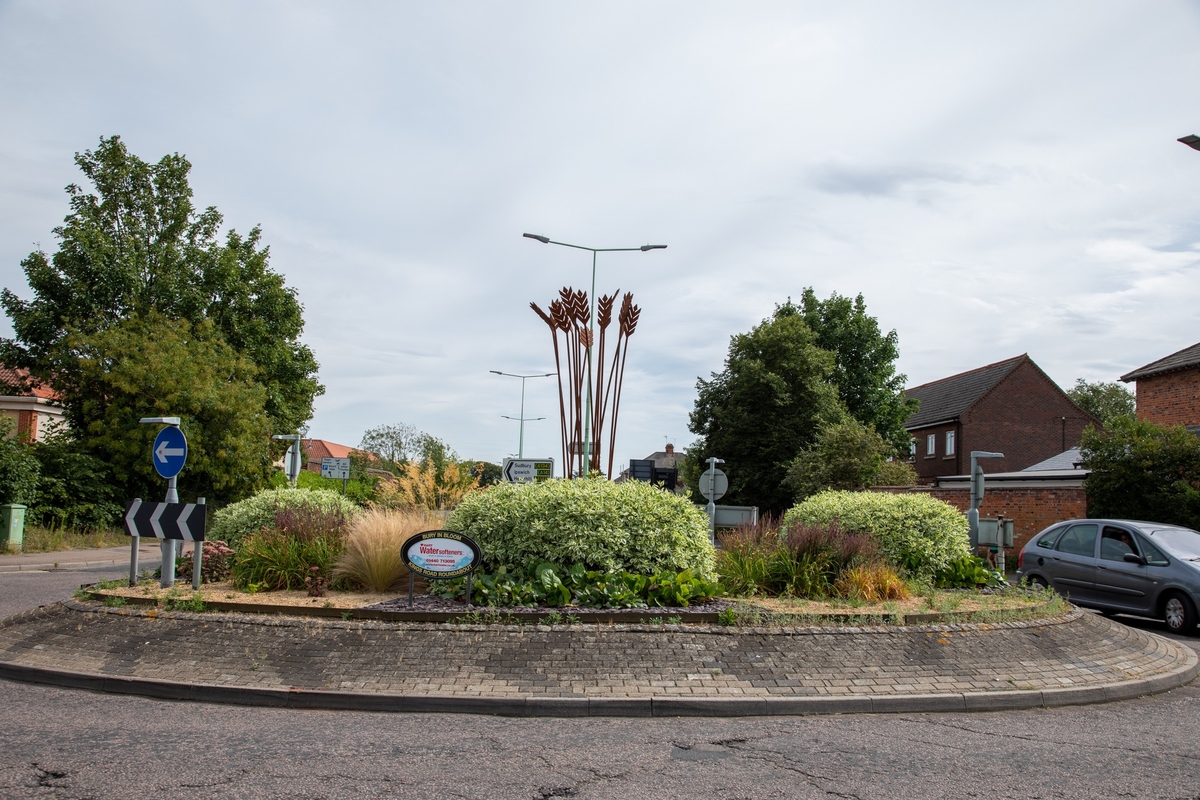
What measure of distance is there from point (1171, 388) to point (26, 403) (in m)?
44.3

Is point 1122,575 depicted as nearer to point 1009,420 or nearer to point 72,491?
point 72,491

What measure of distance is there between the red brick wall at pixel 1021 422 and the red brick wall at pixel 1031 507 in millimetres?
22634

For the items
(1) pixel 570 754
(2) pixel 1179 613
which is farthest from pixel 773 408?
(1) pixel 570 754

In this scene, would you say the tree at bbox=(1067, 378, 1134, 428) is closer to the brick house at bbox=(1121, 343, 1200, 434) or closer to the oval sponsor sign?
the brick house at bbox=(1121, 343, 1200, 434)

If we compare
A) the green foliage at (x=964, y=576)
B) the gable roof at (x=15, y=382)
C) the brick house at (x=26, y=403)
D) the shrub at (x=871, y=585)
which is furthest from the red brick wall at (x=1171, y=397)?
the gable roof at (x=15, y=382)

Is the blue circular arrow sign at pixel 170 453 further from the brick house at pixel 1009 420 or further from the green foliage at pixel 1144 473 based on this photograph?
the brick house at pixel 1009 420

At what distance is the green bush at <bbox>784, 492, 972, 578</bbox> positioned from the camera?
37.2 ft

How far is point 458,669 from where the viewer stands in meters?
7.27

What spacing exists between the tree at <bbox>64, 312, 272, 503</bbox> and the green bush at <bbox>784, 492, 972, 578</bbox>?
21.6 m

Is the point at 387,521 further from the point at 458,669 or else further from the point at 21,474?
the point at 21,474

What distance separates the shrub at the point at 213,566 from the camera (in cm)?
1052

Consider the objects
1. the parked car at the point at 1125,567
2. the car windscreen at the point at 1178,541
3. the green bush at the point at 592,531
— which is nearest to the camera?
the green bush at the point at 592,531

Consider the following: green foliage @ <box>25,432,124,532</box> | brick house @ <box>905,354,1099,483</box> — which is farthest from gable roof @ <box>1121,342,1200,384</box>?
green foliage @ <box>25,432,124,532</box>

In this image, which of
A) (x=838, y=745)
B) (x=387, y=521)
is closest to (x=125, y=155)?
(x=387, y=521)
